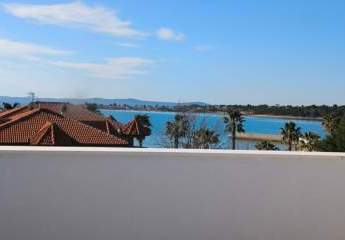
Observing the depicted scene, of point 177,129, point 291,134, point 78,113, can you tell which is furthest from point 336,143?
point 291,134

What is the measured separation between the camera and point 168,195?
2.85 metres

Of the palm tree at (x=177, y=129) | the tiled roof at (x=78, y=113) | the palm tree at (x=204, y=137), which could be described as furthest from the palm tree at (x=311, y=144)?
the tiled roof at (x=78, y=113)

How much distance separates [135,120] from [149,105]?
59.3ft

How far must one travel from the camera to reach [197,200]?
2893mm

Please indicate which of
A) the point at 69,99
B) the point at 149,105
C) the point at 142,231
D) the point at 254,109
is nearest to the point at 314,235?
the point at 142,231

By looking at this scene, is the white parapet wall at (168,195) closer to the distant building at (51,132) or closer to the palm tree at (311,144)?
the palm tree at (311,144)

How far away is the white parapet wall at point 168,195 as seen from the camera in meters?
2.68

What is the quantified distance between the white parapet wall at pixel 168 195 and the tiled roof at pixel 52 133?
45.5 feet

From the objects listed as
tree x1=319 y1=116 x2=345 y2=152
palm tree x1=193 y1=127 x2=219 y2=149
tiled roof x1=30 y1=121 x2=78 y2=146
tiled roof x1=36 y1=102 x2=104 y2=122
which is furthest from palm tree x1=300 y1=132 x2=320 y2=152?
tiled roof x1=36 y1=102 x2=104 y2=122

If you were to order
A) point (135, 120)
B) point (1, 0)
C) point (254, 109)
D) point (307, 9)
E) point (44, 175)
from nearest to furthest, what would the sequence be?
point (44, 175) < point (254, 109) < point (307, 9) < point (1, 0) < point (135, 120)

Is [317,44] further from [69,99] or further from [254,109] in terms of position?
[69,99]

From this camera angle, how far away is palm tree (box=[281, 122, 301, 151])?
34900 millimetres

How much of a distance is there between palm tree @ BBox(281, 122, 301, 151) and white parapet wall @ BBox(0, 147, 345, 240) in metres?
32.1

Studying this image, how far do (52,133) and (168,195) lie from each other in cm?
1551
